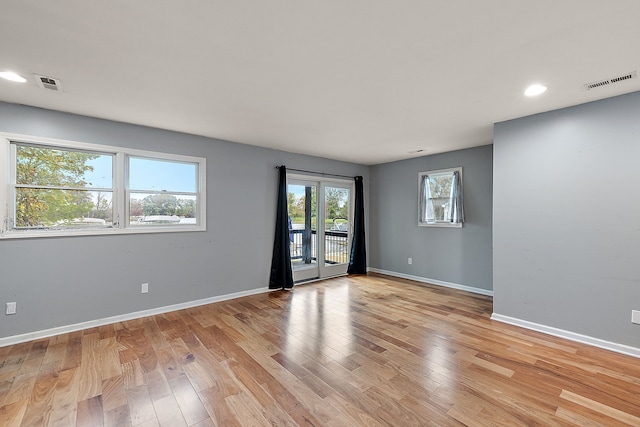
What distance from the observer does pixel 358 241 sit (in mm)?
6129

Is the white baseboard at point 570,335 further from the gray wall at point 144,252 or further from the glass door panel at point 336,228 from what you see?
the gray wall at point 144,252

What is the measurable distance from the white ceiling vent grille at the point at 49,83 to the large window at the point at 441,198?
5.29 m

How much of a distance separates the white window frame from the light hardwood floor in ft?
3.73

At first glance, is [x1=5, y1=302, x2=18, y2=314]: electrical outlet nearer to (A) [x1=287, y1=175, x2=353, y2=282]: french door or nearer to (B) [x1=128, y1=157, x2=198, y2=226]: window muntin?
(B) [x1=128, y1=157, x2=198, y2=226]: window muntin

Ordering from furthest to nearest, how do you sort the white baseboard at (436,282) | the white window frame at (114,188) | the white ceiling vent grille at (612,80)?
the white baseboard at (436,282), the white window frame at (114,188), the white ceiling vent grille at (612,80)

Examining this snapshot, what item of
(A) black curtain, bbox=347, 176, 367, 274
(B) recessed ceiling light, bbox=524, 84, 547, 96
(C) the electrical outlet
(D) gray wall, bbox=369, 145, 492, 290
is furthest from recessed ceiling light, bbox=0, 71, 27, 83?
(D) gray wall, bbox=369, 145, 492, 290

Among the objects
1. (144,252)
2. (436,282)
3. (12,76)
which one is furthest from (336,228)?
(12,76)

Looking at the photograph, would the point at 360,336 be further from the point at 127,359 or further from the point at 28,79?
the point at 28,79

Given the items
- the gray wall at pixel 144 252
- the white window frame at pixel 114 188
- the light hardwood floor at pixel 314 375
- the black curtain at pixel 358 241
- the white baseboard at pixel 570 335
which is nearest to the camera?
the light hardwood floor at pixel 314 375

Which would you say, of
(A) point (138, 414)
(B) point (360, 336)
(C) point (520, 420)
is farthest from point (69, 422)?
(C) point (520, 420)

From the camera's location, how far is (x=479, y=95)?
267cm

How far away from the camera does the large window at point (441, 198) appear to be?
4.87 metres

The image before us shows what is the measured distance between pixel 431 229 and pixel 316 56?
4.26 m

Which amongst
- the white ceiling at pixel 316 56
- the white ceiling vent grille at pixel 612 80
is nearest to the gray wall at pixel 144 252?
the white ceiling at pixel 316 56
